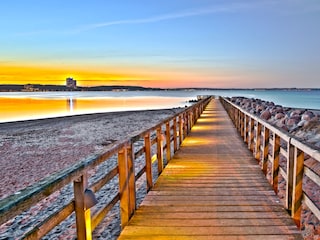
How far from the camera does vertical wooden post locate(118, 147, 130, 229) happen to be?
3.32 m

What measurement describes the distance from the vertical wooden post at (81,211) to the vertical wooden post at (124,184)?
109cm

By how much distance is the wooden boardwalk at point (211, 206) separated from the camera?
319 cm

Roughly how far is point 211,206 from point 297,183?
1073 millimetres

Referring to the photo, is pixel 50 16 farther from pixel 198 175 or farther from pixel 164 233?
pixel 164 233

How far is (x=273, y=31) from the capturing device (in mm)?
24844

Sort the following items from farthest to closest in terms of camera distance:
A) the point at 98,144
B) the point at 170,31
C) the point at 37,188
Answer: the point at 170,31, the point at 98,144, the point at 37,188

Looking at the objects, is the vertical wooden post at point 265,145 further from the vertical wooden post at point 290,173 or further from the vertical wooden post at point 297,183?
the vertical wooden post at point 297,183

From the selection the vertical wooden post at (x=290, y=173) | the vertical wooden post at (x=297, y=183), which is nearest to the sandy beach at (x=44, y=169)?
the vertical wooden post at (x=290, y=173)

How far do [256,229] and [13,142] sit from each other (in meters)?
15.0

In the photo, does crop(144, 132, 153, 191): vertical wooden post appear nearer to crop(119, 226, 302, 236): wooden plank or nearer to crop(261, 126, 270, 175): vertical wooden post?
crop(119, 226, 302, 236): wooden plank

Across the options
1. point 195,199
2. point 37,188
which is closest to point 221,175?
point 195,199

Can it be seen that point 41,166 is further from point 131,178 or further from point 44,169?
point 131,178

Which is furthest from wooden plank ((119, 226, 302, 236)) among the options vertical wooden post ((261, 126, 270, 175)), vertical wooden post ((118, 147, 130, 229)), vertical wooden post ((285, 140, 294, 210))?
vertical wooden post ((261, 126, 270, 175))

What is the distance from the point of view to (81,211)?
2150mm
